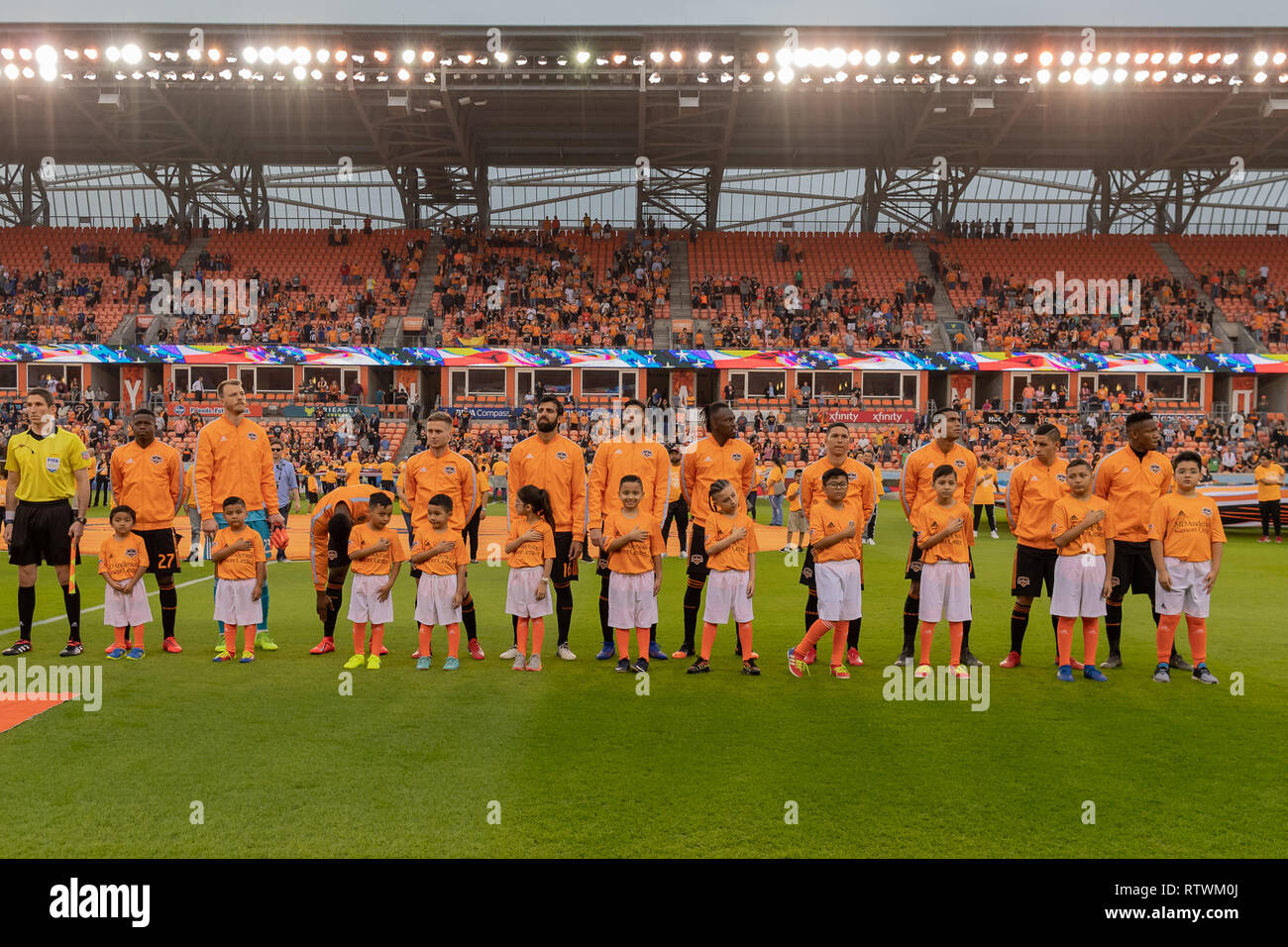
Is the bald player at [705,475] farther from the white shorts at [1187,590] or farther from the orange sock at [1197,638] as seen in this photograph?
the orange sock at [1197,638]

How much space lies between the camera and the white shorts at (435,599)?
787 cm

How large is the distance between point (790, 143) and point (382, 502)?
3648cm

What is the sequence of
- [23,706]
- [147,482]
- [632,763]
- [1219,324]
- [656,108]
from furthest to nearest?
[1219,324]
[656,108]
[147,482]
[23,706]
[632,763]

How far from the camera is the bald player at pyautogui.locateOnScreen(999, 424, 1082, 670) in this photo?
7.94m

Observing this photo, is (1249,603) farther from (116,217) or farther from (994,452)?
(116,217)

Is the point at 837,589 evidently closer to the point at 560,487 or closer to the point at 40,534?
the point at 560,487

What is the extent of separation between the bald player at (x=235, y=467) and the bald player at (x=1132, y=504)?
24.5 feet

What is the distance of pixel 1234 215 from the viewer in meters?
50.3

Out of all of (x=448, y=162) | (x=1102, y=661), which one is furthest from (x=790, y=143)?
(x=1102, y=661)

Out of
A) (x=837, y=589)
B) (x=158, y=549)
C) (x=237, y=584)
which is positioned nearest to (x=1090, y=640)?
(x=837, y=589)

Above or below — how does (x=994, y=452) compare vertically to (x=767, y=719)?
above

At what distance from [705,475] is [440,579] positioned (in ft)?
8.25

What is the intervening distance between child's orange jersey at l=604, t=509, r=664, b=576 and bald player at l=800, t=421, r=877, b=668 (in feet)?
4.37

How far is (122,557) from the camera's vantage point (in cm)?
818
